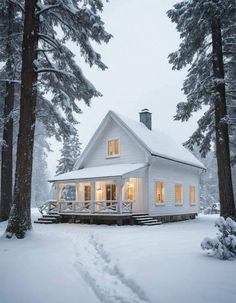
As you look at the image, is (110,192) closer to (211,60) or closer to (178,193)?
(178,193)

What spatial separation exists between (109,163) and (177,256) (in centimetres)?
1578

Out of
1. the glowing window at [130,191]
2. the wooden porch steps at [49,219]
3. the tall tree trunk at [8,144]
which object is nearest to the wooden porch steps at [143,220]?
the glowing window at [130,191]

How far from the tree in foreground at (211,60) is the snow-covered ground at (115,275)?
6.08m

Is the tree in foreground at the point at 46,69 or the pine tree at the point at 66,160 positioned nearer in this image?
the tree in foreground at the point at 46,69

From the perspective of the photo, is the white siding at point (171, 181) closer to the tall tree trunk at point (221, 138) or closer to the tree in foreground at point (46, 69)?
the tall tree trunk at point (221, 138)

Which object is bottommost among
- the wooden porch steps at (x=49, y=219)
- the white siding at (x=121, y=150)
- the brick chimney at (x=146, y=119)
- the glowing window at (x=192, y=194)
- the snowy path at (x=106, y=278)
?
the snowy path at (x=106, y=278)

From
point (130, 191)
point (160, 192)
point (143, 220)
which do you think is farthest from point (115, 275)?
point (160, 192)

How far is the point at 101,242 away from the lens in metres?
11.1

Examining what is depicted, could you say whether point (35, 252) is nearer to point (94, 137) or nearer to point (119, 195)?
point (119, 195)

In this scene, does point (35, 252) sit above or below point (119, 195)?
below

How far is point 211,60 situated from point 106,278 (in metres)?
12.5

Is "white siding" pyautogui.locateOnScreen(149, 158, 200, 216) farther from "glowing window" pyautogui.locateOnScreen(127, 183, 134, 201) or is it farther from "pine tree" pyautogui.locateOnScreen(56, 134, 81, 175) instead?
"pine tree" pyautogui.locateOnScreen(56, 134, 81, 175)

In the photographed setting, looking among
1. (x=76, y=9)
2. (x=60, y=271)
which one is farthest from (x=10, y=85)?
(x=60, y=271)

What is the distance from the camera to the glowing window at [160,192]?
21750 mm
